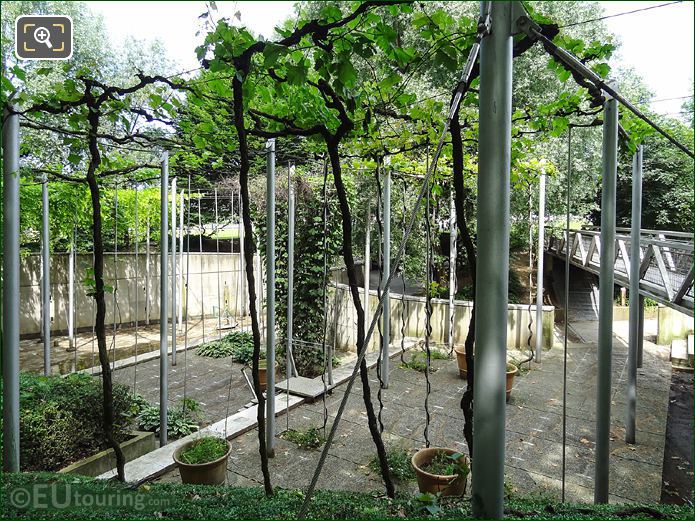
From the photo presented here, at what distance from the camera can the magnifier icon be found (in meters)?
2.46

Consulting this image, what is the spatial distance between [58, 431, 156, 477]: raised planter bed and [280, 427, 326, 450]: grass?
1446 mm

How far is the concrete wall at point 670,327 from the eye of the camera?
32.6ft

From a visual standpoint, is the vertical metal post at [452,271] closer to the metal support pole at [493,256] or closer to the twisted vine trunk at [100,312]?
the twisted vine trunk at [100,312]

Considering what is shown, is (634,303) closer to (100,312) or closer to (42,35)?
(100,312)

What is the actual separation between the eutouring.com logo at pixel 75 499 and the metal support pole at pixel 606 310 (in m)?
2.71

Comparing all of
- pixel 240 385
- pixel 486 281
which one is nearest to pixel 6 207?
pixel 486 281

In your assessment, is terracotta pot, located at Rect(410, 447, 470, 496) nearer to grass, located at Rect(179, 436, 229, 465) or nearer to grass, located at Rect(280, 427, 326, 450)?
grass, located at Rect(280, 427, 326, 450)

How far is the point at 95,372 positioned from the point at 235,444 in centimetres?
393

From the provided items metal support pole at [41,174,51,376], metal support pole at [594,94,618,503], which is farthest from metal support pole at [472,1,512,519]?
metal support pole at [41,174,51,376]

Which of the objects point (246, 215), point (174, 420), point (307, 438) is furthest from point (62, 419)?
point (246, 215)

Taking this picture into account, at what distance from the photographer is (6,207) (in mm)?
3100

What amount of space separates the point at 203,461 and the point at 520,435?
349 centimetres

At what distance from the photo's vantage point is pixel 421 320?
377 inches

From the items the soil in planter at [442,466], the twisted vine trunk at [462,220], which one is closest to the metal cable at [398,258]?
the twisted vine trunk at [462,220]
